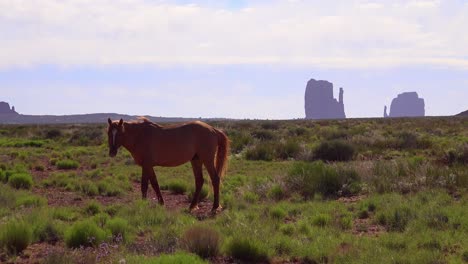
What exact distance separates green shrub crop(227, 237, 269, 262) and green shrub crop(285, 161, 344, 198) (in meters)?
5.84

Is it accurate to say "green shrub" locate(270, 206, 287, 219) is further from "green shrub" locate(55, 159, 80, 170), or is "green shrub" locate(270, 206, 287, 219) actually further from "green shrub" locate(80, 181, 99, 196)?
"green shrub" locate(55, 159, 80, 170)

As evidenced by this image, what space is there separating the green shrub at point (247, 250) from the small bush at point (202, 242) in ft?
0.76

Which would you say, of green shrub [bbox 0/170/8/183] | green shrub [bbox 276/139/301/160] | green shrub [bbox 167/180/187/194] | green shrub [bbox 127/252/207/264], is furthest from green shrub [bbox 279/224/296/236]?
green shrub [bbox 276/139/301/160]

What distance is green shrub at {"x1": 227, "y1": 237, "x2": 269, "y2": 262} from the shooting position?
7.84m

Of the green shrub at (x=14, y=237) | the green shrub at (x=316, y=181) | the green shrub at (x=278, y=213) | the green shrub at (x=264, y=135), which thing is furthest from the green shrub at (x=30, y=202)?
the green shrub at (x=264, y=135)

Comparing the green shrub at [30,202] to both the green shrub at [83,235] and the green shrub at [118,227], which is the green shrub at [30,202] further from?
the green shrub at [83,235]

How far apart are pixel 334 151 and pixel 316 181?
10.2 metres

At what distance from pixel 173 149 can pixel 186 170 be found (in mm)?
9197

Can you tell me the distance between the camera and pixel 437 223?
9523mm

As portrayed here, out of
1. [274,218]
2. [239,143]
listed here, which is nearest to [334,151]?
[239,143]

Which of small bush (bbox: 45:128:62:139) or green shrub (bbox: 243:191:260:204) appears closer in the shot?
green shrub (bbox: 243:191:260:204)

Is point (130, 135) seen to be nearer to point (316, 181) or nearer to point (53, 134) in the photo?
point (316, 181)

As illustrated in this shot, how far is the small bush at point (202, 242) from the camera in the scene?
7.77m

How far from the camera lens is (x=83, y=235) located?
27.5 ft
